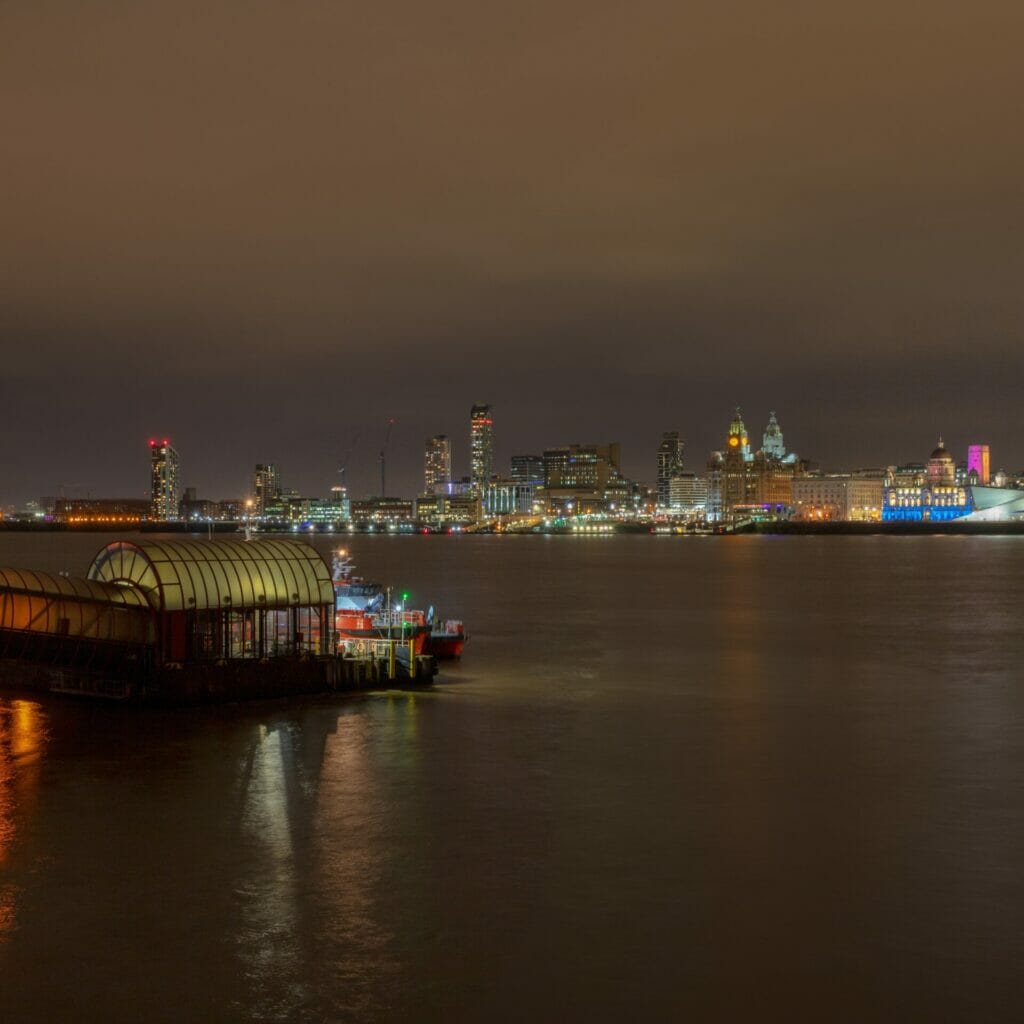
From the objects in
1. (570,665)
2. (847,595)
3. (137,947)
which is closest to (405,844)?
(137,947)

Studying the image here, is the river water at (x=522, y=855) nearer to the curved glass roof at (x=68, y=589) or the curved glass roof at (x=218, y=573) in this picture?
the curved glass roof at (x=68, y=589)

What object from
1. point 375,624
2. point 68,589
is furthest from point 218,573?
point 375,624

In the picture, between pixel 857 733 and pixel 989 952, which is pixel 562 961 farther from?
pixel 857 733

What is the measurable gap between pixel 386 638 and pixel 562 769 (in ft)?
51.6

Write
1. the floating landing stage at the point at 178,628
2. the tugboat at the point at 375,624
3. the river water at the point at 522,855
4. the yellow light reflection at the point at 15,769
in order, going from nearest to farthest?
the river water at the point at 522,855
the yellow light reflection at the point at 15,769
the floating landing stage at the point at 178,628
the tugboat at the point at 375,624

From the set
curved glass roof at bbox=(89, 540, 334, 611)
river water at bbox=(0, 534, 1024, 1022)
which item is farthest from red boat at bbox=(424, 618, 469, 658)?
curved glass roof at bbox=(89, 540, 334, 611)

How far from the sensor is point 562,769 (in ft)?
82.8

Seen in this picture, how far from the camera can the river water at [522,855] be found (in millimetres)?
13781

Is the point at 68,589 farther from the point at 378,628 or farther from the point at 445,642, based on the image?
the point at 445,642

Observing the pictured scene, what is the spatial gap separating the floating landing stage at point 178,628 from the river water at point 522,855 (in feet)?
3.35

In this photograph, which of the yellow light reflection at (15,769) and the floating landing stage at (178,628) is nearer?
the yellow light reflection at (15,769)

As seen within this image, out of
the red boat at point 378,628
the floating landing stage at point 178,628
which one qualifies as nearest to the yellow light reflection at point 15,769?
the floating landing stage at point 178,628

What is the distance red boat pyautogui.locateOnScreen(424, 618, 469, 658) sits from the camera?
143 feet

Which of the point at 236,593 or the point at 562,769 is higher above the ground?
the point at 236,593
